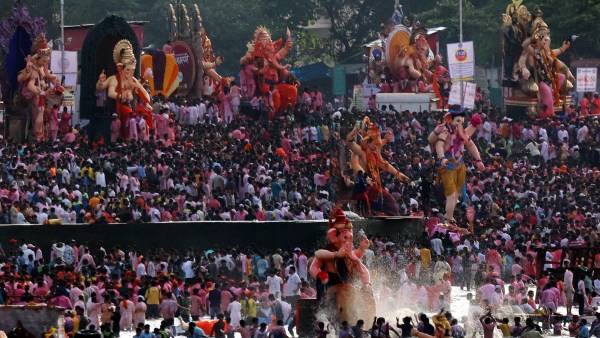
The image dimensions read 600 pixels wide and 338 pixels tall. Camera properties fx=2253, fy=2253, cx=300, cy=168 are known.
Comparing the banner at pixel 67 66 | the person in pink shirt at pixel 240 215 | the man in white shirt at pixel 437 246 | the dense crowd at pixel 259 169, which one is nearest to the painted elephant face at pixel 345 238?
the dense crowd at pixel 259 169

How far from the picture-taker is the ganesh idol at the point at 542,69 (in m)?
57.9

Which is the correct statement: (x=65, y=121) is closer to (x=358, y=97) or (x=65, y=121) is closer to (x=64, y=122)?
(x=64, y=122)

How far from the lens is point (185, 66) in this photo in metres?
61.3

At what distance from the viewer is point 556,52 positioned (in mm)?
58719

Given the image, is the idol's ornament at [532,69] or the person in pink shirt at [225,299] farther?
the idol's ornament at [532,69]

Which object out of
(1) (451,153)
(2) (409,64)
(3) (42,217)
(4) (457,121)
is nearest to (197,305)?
(3) (42,217)

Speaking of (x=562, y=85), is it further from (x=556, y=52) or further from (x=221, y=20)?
(x=221, y=20)

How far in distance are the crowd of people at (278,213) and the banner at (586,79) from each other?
2841 millimetres

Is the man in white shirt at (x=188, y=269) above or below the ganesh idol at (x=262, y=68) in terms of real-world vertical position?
below

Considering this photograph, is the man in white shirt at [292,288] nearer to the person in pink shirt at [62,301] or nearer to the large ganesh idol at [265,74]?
the person in pink shirt at [62,301]

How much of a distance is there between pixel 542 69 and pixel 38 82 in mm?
14338

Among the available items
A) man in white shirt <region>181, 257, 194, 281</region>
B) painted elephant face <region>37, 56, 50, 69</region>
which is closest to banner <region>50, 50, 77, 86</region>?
painted elephant face <region>37, 56, 50, 69</region>

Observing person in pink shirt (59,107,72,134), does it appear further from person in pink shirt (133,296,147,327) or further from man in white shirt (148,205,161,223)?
person in pink shirt (133,296,147,327)

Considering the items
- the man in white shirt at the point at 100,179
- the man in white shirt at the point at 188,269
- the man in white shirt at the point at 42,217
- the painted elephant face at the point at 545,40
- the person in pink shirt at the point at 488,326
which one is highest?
the painted elephant face at the point at 545,40
